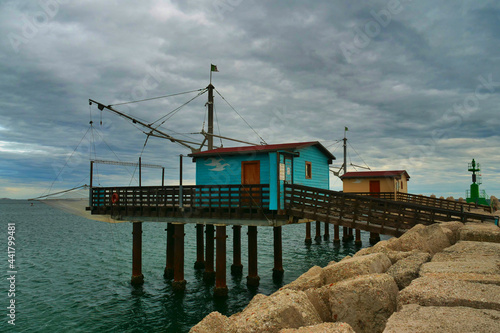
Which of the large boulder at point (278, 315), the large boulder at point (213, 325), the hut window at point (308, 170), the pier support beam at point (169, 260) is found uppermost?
the hut window at point (308, 170)

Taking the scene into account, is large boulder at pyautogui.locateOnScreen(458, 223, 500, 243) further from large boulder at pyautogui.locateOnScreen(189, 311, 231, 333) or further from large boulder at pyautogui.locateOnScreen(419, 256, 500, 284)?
large boulder at pyautogui.locateOnScreen(189, 311, 231, 333)

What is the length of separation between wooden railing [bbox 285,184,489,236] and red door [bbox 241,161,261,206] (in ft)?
4.94

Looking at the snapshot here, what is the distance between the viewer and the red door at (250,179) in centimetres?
1597

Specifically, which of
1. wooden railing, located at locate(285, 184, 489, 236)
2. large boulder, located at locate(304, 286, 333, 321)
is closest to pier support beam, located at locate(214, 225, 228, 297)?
wooden railing, located at locate(285, 184, 489, 236)

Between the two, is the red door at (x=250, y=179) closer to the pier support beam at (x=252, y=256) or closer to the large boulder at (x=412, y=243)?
the pier support beam at (x=252, y=256)

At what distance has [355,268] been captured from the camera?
6746 mm

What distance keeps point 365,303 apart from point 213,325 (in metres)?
2.46

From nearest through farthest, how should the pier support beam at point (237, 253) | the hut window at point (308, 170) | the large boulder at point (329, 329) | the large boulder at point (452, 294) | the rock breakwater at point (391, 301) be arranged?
the rock breakwater at point (391, 301) < the large boulder at point (329, 329) < the large boulder at point (452, 294) < the hut window at point (308, 170) < the pier support beam at point (237, 253)

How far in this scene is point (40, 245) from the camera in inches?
1506

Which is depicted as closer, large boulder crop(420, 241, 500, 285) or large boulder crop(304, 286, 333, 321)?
large boulder crop(420, 241, 500, 285)

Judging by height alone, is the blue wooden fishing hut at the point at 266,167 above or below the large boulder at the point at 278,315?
above

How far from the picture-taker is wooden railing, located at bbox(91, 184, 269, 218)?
52.2 ft

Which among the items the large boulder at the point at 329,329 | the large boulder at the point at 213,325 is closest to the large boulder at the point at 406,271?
the large boulder at the point at 329,329

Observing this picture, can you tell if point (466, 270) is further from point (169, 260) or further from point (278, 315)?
point (169, 260)
